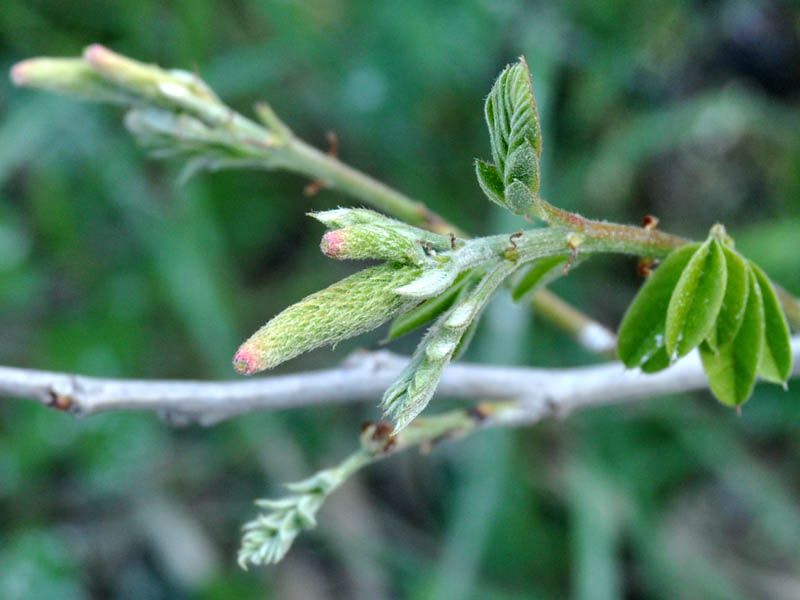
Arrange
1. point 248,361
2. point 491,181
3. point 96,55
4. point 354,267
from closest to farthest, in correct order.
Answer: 1. point 248,361
2. point 491,181
3. point 96,55
4. point 354,267

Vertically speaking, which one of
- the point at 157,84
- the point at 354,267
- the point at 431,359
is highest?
the point at 354,267

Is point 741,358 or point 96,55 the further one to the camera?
point 96,55

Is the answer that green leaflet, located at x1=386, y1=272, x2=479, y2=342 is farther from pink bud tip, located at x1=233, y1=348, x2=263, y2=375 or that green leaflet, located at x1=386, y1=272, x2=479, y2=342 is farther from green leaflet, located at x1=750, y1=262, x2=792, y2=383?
green leaflet, located at x1=750, y1=262, x2=792, y2=383

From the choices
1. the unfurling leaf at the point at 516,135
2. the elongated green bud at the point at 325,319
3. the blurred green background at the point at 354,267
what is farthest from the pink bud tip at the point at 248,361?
the blurred green background at the point at 354,267

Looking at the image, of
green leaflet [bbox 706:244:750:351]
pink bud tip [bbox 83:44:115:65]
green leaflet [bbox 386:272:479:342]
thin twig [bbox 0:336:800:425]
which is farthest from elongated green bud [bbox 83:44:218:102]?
green leaflet [bbox 706:244:750:351]

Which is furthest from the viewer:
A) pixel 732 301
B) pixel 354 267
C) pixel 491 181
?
pixel 354 267

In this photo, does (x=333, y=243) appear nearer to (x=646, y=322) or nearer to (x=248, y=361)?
(x=248, y=361)

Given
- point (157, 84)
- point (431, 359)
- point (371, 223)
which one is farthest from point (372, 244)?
point (157, 84)

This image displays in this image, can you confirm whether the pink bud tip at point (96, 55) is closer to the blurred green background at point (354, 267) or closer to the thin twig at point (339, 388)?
the thin twig at point (339, 388)
